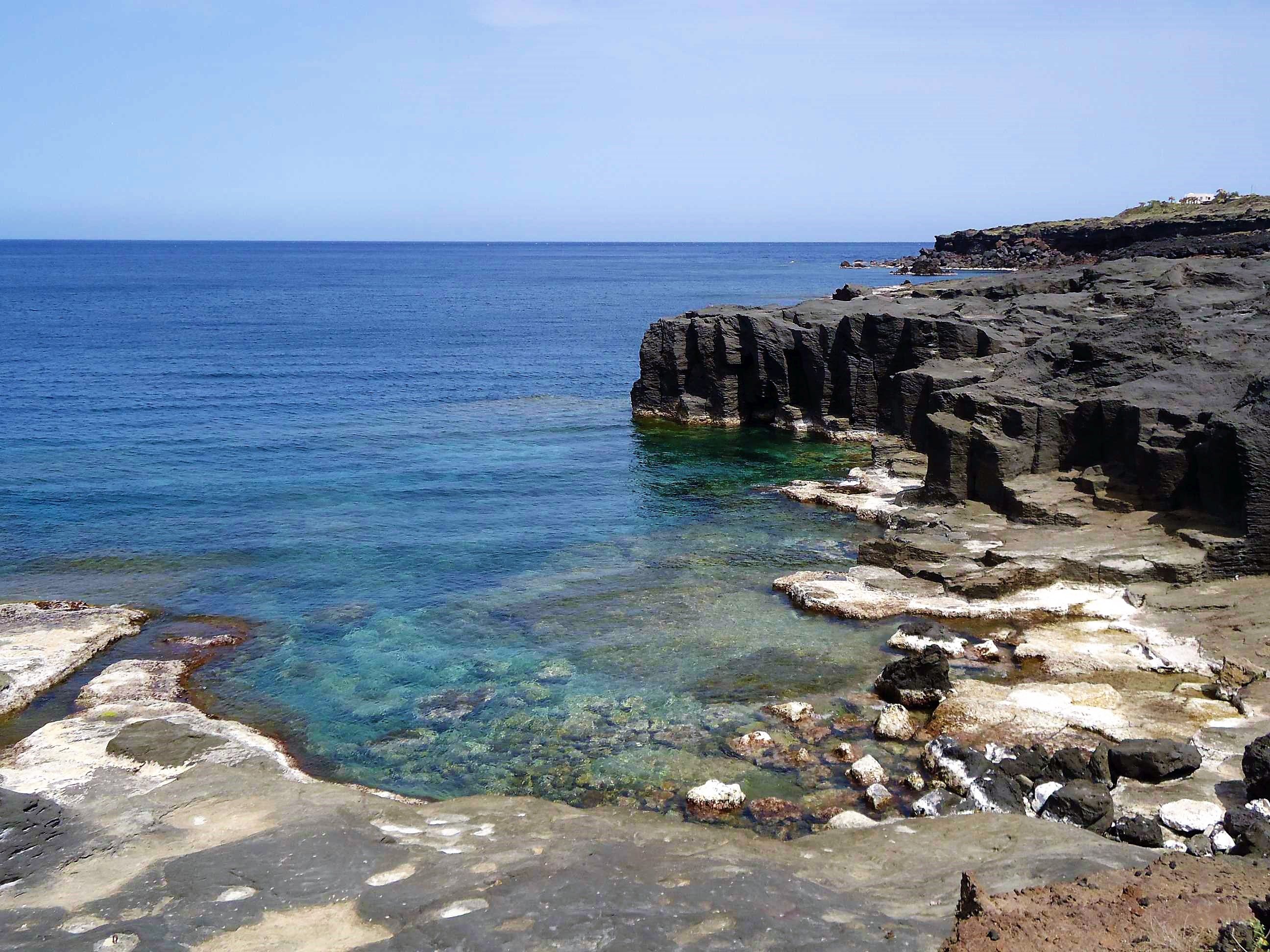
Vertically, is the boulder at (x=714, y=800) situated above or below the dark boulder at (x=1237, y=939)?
below

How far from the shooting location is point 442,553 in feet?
134

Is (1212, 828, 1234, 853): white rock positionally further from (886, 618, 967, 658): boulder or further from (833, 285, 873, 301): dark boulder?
(833, 285, 873, 301): dark boulder

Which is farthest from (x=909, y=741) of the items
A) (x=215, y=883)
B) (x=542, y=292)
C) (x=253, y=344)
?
(x=542, y=292)

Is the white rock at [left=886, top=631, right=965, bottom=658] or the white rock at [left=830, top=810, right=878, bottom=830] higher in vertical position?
the white rock at [left=886, top=631, right=965, bottom=658]

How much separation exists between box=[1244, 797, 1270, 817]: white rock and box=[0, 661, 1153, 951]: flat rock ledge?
12.0ft

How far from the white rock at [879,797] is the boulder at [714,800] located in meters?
2.66

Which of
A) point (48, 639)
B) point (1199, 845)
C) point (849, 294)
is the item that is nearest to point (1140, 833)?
point (1199, 845)

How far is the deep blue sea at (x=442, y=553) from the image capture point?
1050 inches

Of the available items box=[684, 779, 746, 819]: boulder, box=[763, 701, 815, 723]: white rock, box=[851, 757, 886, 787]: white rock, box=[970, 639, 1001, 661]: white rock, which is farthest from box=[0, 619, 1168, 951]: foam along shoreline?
box=[970, 639, 1001, 661]: white rock

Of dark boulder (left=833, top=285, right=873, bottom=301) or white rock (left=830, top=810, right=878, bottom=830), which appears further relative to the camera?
dark boulder (left=833, top=285, right=873, bottom=301)

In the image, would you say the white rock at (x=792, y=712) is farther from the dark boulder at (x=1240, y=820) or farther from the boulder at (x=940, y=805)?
the dark boulder at (x=1240, y=820)

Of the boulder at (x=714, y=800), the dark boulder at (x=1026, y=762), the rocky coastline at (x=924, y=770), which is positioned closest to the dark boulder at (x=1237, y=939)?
the rocky coastline at (x=924, y=770)

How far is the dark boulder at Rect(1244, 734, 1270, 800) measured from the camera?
1986 cm

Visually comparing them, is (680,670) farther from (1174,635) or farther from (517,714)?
(1174,635)
